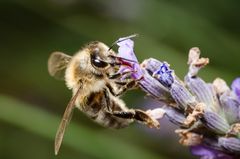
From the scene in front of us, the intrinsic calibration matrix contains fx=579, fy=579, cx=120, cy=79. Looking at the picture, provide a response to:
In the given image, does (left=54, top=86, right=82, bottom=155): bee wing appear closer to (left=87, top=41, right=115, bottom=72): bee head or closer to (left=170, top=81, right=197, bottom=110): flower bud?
(left=87, top=41, right=115, bottom=72): bee head

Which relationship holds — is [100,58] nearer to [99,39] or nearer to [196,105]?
[196,105]

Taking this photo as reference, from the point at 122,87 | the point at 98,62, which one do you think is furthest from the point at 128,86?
the point at 98,62

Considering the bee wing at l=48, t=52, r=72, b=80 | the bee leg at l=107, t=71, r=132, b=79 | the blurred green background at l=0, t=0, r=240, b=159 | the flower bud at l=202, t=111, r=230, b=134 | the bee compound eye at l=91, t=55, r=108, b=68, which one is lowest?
the flower bud at l=202, t=111, r=230, b=134

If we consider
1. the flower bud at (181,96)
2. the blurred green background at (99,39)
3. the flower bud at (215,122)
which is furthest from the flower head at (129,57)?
the blurred green background at (99,39)

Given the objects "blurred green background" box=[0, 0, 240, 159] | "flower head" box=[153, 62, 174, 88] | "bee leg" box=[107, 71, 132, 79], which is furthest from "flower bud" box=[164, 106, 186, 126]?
"blurred green background" box=[0, 0, 240, 159]

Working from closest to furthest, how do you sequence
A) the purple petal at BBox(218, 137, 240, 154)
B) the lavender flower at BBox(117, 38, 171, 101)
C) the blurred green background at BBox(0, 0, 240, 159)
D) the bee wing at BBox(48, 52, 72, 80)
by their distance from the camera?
the purple petal at BBox(218, 137, 240, 154) < the lavender flower at BBox(117, 38, 171, 101) < the bee wing at BBox(48, 52, 72, 80) < the blurred green background at BBox(0, 0, 240, 159)

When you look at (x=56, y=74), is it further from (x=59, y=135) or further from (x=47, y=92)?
(x=47, y=92)

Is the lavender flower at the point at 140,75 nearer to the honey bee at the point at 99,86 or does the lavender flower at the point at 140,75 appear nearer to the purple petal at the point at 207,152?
the honey bee at the point at 99,86

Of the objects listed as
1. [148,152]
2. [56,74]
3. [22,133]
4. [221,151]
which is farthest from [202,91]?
[22,133]
